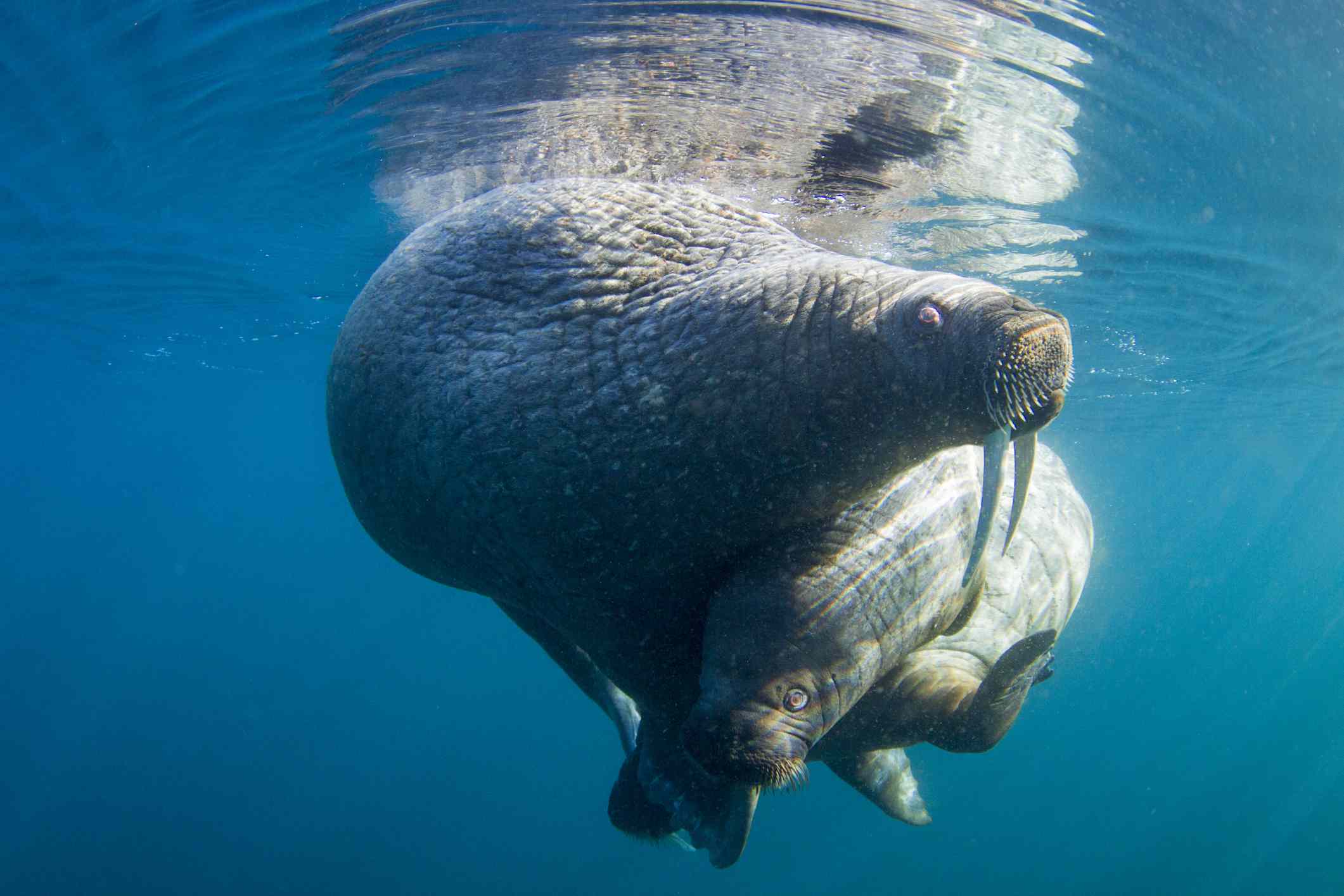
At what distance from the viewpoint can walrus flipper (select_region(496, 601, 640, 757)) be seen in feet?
13.7

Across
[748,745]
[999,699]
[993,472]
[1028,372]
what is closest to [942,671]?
[999,699]

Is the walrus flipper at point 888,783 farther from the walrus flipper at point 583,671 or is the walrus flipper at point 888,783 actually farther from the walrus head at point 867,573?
the walrus head at point 867,573

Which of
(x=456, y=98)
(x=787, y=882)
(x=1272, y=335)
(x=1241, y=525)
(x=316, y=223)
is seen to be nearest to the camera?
(x=456, y=98)

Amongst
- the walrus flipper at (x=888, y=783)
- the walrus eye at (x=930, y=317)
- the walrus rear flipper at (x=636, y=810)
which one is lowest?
the walrus flipper at (x=888, y=783)

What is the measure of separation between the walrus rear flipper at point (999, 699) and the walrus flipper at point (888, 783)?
1.17 metres

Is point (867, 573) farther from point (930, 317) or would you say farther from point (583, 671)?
point (583, 671)

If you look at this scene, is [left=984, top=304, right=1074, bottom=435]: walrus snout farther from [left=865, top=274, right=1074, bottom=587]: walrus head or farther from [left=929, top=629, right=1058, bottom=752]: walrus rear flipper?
[left=929, top=629, right=1058, bottom=752]: walrus rear flipper

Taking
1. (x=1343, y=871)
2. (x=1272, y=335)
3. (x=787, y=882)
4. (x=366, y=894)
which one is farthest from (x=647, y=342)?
(x=1343, y=871)

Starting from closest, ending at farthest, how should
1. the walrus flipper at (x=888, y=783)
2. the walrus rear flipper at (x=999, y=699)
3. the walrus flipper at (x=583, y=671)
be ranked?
1. the walrus rear flipper at (x=999, y=699)
2. the walrus flipper at (x=583, y=671)
3. the walrus flipper at (x=888, y=783)

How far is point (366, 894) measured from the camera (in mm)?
24188

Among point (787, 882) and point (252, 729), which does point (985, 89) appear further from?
point (252, 729)

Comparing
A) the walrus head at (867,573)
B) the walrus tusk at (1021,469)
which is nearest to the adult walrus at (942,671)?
the walrus head at (867,573)

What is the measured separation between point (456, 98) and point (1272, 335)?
1732 centimetres

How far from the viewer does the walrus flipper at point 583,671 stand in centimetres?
418
